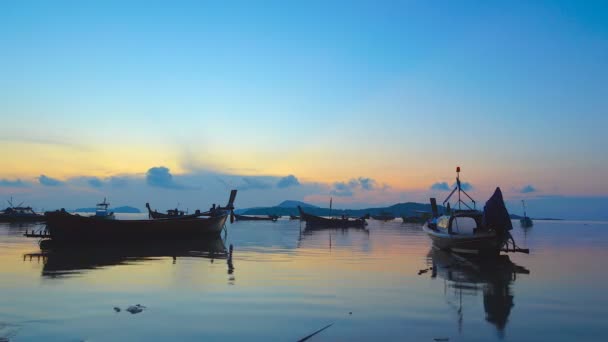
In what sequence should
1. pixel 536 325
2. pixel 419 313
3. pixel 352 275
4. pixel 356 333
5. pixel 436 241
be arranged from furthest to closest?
pixel 436 241 → pixel 352 275 → pixel 419 313 → pixel 536 325 → pixel 356 333

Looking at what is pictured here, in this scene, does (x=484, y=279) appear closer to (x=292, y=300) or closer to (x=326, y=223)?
(x=292, y=300)

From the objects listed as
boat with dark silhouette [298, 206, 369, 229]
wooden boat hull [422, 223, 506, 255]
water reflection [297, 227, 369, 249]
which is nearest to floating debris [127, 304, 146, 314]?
wooden boat hull [422, 223, 506, 255]

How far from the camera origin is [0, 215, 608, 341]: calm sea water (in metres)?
10.2

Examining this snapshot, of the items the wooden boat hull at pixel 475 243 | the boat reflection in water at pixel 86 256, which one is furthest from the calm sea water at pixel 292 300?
the wooden boat hull at pixel 475 243

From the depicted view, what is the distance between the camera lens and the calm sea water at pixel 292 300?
10219 mm

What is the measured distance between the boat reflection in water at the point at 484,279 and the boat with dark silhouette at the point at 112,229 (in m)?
21.2

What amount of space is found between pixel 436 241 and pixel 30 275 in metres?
25.3

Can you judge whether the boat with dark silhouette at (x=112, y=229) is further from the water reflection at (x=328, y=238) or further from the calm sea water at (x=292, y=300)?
the water reflection at (x=328, y=238)

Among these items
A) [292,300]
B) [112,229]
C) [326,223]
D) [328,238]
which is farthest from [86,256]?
[326,223]

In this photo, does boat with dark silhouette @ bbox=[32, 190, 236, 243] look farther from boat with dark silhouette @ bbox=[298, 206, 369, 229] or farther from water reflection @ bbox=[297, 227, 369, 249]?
boat with dark silhouette @ bbox=[298, 206, 369, 229]

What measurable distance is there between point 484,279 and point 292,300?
9766 millimetres

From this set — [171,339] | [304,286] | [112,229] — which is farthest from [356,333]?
[112,229]

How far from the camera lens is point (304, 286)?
16516mm

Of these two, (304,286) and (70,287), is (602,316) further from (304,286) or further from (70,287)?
(70,287)
